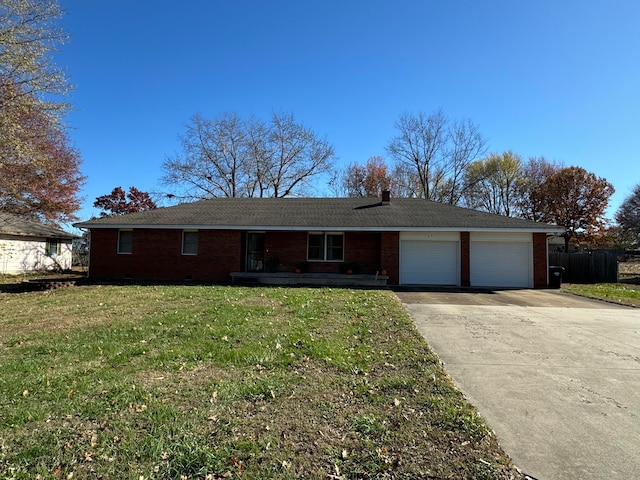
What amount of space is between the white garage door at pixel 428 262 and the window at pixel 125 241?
12.2 meters

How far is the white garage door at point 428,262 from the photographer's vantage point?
17219 mm

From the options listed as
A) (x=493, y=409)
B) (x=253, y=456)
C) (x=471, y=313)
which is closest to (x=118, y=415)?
(x=253, y=456)

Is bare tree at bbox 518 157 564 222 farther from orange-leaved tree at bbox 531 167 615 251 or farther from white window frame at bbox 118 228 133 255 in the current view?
white window frame at bbox 118 228 133 255

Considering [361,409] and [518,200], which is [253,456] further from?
[518,200]

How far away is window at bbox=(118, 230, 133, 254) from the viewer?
1836 centimetres

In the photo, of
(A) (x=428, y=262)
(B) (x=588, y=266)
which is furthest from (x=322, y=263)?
(B) (x=588, y=266)

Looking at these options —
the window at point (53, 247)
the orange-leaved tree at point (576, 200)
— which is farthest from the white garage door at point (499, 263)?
the window at point (53, 247)

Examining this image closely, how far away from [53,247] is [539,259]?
2876 centimetres

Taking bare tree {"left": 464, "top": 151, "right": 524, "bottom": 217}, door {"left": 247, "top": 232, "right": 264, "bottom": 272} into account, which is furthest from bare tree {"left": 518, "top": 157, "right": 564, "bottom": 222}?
door {"left": 247, "top": 232, "right": 264, "bottom": 272}

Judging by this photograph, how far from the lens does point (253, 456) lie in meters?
2.83

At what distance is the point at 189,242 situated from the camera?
1812 centimetres

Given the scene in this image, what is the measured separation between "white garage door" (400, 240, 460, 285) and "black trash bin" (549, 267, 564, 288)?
395cm

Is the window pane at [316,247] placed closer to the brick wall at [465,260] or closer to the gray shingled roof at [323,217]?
the gray shingled roof at [323,217]

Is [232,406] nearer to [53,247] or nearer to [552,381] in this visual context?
[552,381]
